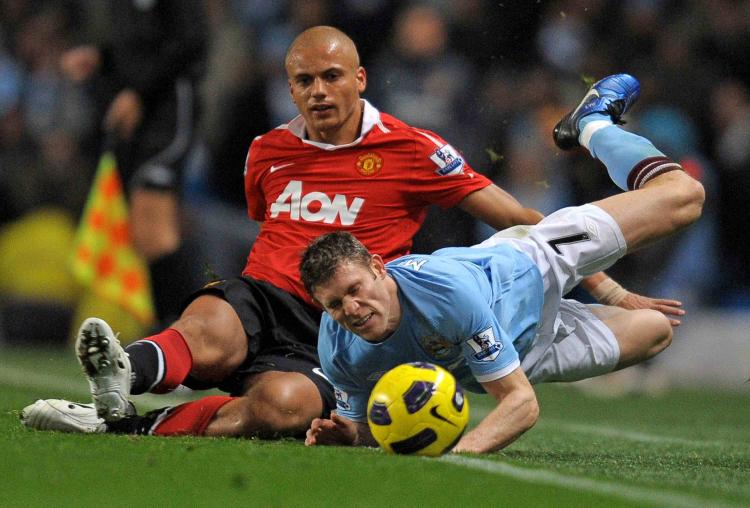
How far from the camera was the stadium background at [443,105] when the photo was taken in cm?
1027

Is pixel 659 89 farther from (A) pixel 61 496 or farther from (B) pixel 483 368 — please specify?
(A) pixel 61 496

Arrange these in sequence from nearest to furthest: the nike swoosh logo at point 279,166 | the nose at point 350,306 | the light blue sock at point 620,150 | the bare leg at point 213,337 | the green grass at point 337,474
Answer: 1. the green grass at point 337,474
2. the nose at point 350,306
3. the bare leg at point 213,337
4. the light blue sock at point 620,150
5. the nike swoosh logo at point 279,166

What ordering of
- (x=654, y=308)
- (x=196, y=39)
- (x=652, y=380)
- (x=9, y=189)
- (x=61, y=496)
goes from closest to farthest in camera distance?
(x=61, y=496), (x=654, y=308), (x=196, y=39), (x=652, y=380), (x=9, y=189)

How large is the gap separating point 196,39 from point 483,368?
5.60m

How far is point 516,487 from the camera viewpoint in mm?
3805

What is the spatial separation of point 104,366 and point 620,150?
8.35 ft

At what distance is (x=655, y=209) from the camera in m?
5.50

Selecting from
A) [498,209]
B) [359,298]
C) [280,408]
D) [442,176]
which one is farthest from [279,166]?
[359,298]

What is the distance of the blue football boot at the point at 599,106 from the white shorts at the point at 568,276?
661 millimetres

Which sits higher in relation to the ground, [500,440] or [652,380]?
[500,440]

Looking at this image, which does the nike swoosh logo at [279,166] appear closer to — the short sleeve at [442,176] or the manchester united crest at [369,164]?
the manchester united crest at [369,164]

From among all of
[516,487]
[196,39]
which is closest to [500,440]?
[516,487]

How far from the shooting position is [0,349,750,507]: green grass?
11.7 ft

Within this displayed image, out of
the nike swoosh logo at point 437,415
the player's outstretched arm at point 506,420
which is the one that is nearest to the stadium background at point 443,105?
the player's outstretched arm at point 506,420
